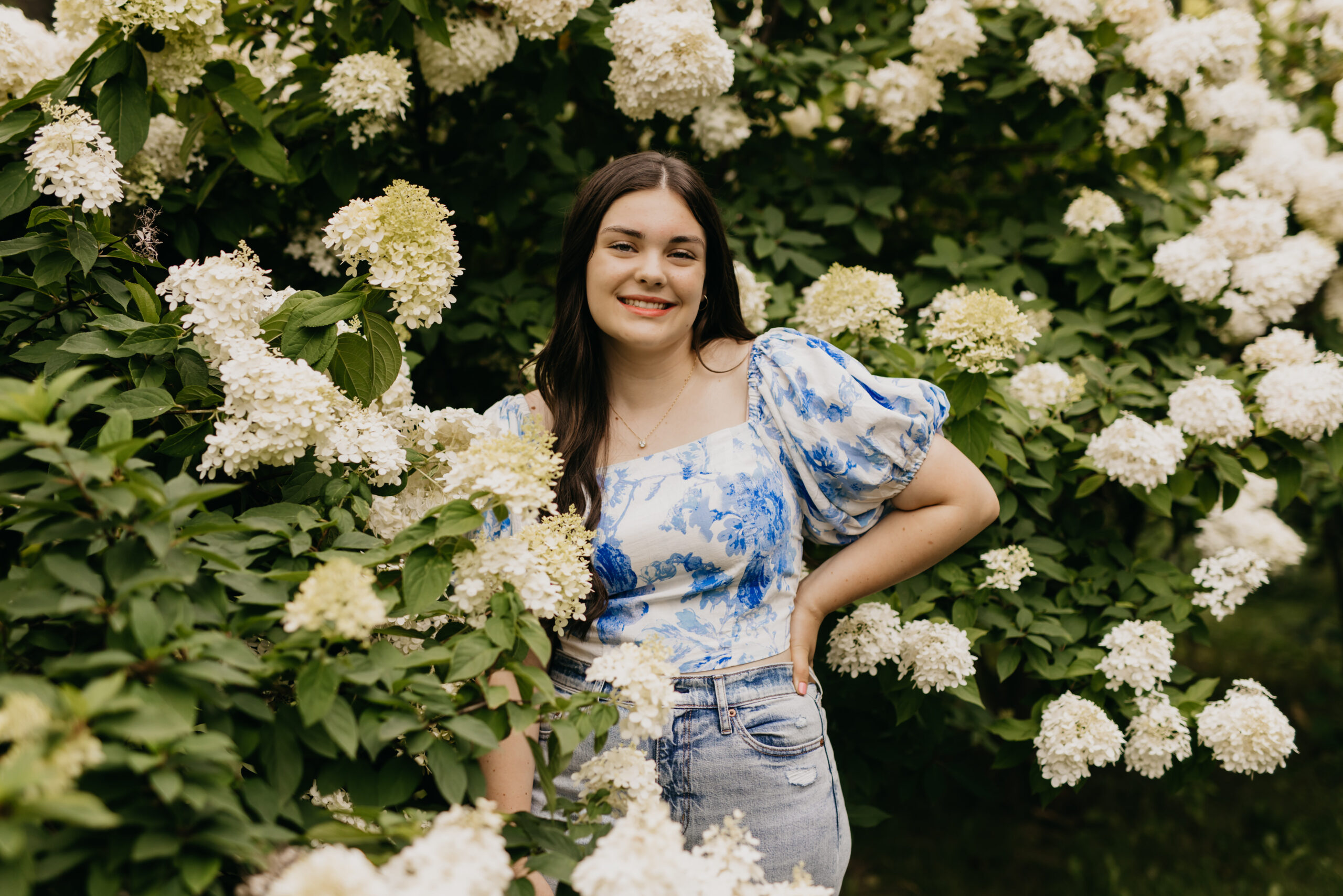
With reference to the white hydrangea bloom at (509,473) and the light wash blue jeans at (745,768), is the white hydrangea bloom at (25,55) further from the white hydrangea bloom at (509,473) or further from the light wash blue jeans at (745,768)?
the light wash blue jeans at (745,768)

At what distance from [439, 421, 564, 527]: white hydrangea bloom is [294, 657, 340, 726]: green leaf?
0.37 metres

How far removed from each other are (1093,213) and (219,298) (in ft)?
9.40

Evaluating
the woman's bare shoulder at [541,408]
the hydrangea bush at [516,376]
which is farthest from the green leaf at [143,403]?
the woman's bare shoulder at [541,408]

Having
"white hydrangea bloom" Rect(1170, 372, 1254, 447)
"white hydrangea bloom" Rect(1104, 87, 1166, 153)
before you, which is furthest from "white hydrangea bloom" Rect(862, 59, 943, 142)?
"white hydrangea bloom" Rect(1170, 372, 1254, 447)

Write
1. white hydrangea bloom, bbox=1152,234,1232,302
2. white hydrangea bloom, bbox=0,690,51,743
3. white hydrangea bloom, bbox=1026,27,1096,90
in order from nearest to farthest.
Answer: white hydrangea bloom, bbox=0,690,51,743 < white hydrangea bloom, bbox=1152,234,1232,302 < white hydrangea bloom, bbox=1026,27,1096,90

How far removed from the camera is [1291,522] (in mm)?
5789

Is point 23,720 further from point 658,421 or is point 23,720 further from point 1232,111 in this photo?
point 1232,111

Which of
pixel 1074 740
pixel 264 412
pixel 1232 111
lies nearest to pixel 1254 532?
pixel 1232 111

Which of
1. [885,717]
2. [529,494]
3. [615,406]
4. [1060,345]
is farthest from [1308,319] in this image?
[529,494]

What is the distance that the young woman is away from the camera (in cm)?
198

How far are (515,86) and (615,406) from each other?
1473 mm

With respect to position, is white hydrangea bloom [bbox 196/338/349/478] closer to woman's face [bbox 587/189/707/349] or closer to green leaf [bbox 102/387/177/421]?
green leaf [bbox 102/387/177/421]

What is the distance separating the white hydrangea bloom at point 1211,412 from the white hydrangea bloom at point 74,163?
296 cm

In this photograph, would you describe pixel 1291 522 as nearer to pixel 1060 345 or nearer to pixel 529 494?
pixel 1060 345
